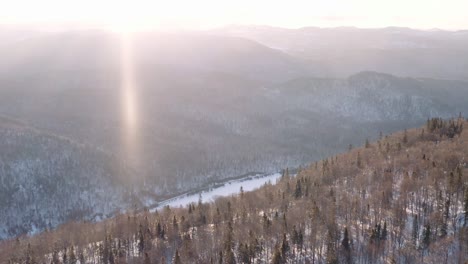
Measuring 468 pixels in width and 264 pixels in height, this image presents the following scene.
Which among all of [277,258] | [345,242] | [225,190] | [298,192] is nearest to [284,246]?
[277,258]

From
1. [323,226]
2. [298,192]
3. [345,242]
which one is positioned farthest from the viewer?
[298,192]

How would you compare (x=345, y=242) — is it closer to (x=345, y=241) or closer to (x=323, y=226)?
(x=345, y=241)


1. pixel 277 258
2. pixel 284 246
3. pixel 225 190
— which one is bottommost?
pixel 225 190

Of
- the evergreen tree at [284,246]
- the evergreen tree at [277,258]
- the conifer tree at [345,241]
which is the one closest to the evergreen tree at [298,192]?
the conifer tree at [345,241]

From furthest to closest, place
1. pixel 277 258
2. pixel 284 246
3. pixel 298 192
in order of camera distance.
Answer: pixel 298 192, pixel 284 246, pixel 277 258

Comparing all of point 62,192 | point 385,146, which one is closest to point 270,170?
point 62,192

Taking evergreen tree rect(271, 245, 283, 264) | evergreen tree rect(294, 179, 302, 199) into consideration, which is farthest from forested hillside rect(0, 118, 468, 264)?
evergreen tree rect(271, 245, 283, 264)

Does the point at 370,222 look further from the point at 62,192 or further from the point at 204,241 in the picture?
the point at 62,192
